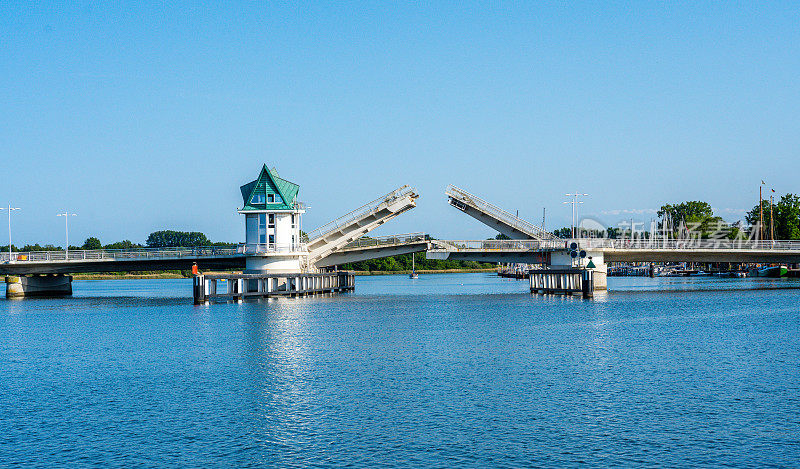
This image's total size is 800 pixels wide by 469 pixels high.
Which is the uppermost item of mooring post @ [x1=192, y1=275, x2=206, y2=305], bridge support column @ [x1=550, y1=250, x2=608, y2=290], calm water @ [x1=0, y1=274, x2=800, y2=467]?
bridge support column @ [x1=550, y1=250, x2=608, y2=290]

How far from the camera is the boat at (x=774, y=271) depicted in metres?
111

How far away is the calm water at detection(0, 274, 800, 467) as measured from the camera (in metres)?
15.2

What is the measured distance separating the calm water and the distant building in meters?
19.8

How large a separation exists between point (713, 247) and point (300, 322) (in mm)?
35383

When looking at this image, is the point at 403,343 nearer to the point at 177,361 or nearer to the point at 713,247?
the point at 177,361

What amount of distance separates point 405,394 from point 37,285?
60.0m

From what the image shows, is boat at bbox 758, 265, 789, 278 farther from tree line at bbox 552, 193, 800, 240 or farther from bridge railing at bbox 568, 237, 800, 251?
bridge railing at bbox 568, 237, 800, 251

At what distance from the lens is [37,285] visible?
71375mm

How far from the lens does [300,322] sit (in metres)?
39.3

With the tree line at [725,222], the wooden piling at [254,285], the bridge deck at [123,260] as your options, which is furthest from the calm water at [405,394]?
the tree line at [725,222]

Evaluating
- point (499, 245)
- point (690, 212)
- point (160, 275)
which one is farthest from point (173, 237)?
point (499, 245)

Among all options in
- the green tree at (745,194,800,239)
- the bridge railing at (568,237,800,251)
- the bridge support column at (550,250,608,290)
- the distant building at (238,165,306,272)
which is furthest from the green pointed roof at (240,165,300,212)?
the green tree at (745,194,800,239)

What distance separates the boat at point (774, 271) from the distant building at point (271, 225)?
258 feet

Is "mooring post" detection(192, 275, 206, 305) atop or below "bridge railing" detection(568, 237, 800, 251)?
below
